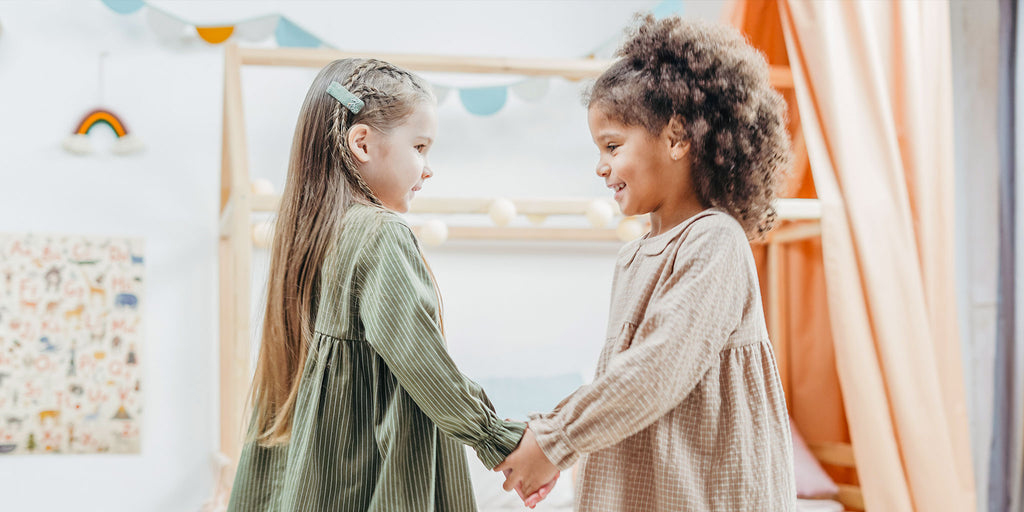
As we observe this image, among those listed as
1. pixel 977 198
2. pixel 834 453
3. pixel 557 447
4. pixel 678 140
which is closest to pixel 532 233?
pixel 834 453

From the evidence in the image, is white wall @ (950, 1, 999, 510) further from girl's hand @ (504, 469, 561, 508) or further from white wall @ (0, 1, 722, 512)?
girl's hand @ (504, 469, 561, 508)

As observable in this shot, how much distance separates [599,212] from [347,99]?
92cm

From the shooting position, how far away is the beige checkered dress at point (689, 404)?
0.88 m

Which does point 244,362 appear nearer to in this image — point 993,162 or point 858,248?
point 858,248

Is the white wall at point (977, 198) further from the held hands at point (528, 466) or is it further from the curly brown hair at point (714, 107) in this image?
the held hands at point (528, 466)

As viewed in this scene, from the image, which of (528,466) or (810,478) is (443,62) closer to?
(528,466)

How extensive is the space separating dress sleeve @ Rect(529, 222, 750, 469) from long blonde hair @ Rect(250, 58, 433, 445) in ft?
1.07

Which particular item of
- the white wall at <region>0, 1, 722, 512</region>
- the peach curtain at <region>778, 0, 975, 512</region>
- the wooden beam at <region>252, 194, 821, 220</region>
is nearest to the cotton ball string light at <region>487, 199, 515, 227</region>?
the wooden beam at <region>252, 194, 821, 220</region>

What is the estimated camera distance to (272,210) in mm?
1638

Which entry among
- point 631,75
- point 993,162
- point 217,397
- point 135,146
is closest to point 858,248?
point 993,162

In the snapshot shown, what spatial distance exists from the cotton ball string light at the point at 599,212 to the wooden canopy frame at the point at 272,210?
1.1 inches

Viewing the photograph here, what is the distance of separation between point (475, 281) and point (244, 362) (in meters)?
0.87

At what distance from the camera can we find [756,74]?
101 cm

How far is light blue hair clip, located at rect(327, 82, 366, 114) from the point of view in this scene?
1.00m
